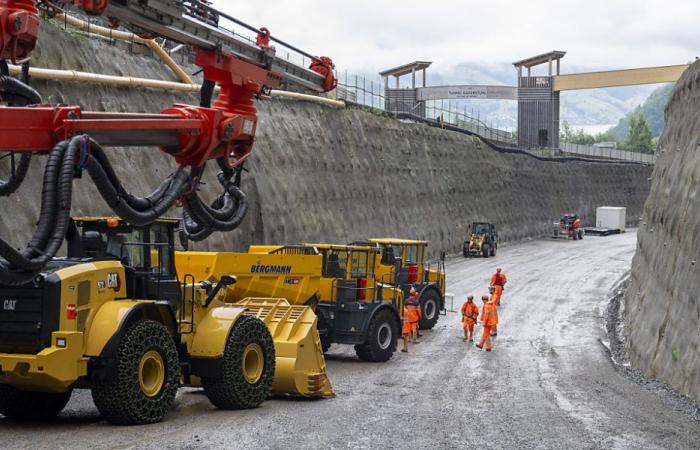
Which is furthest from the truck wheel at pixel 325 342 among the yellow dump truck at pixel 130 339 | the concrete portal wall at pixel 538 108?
the concrete portal wall at pixel 538 108

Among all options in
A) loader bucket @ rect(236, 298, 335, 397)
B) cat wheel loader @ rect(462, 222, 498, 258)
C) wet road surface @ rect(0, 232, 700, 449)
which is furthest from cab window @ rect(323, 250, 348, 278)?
cat wheel loader @ rect(462, 222, 498, 258)

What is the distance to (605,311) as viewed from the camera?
33312 mm

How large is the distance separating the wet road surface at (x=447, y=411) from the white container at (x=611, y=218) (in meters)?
43.4

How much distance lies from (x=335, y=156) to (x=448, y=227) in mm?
12646

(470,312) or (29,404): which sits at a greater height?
(470,312)

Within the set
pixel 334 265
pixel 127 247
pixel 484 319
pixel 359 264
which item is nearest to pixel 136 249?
pixel 127 247

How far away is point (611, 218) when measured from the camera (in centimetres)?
6962

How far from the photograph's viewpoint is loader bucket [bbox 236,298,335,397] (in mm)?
16016

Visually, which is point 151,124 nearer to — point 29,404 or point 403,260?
point 29,404

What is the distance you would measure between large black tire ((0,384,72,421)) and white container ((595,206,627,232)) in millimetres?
60781

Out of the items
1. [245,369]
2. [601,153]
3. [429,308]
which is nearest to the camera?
[245,369]

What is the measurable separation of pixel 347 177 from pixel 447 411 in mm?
32268

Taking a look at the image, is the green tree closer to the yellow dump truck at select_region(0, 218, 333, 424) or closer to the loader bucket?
the loader bucket

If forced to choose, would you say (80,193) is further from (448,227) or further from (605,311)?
(448,227)
